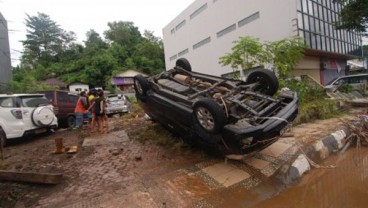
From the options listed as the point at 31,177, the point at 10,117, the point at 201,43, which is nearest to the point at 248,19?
the point at 201,43

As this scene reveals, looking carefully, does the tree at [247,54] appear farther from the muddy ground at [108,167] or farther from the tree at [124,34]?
the tree at [124,34]

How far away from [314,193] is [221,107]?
6.18 feet

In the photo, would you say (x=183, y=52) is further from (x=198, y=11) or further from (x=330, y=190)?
(x=330, y=190)

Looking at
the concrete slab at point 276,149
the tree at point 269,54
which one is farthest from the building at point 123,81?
the concrete slab at point 276,149

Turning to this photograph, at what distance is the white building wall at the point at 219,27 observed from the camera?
58.6 ft

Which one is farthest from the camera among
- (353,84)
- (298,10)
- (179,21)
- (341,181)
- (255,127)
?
(179,21)

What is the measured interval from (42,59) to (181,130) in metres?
50.3

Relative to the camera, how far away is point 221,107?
177 inches

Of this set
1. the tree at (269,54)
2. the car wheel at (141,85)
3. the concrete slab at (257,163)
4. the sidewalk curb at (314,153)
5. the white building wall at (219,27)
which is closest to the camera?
the sidewalk curb at (314,153)

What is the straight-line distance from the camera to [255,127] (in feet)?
13.8

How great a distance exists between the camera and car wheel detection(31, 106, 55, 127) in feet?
27.6

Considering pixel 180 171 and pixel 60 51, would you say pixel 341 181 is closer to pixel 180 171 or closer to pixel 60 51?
pixel 180 171

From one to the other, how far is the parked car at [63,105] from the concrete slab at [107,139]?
402 cm

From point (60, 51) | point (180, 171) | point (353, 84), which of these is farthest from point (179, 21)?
point (180, 171)
